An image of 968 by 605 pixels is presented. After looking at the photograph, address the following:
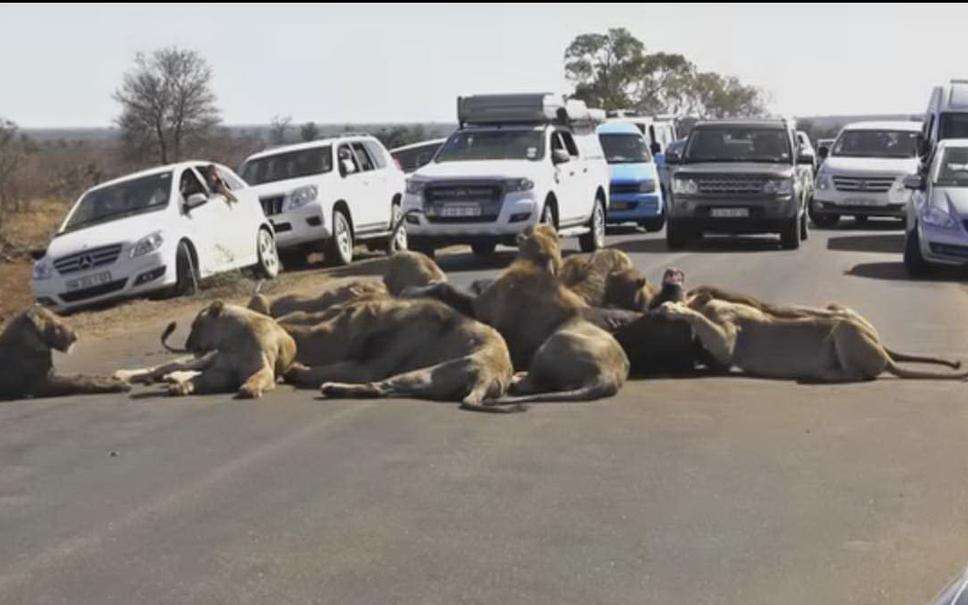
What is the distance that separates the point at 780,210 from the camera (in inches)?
963

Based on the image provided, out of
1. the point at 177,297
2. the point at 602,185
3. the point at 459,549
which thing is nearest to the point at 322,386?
the point at 459,549

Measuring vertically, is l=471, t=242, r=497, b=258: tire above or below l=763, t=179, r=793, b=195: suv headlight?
below

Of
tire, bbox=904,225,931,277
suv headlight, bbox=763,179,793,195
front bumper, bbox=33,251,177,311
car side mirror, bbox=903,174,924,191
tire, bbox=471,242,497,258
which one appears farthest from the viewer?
suv headlight, bbox=763,179,793,195

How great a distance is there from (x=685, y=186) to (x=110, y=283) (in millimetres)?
10970

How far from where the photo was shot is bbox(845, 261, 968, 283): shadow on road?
752 inches

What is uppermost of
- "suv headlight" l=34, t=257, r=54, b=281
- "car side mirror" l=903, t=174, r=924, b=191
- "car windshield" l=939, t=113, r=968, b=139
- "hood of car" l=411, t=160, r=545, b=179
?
"hood of car" l=411, t=160, r=545, b=179

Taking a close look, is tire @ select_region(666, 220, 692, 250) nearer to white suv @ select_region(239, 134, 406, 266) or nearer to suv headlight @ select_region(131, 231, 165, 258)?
white suv @ select_region(239, 134, 406, 266)

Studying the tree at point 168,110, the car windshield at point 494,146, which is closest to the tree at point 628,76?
the tree at point 168,110

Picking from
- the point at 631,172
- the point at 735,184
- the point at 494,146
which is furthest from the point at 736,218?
the point at 631,172

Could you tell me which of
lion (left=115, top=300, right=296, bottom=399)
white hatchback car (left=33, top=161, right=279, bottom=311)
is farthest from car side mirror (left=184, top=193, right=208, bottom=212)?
lion (left=115, top=300, right=296, bottom=399)

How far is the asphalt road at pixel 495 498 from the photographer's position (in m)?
5.93

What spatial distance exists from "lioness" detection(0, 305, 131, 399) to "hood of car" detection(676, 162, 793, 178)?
15855mm

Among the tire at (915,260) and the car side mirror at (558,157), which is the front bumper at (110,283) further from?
the tire at (915,260)

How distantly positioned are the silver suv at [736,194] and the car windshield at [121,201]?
930 cm
